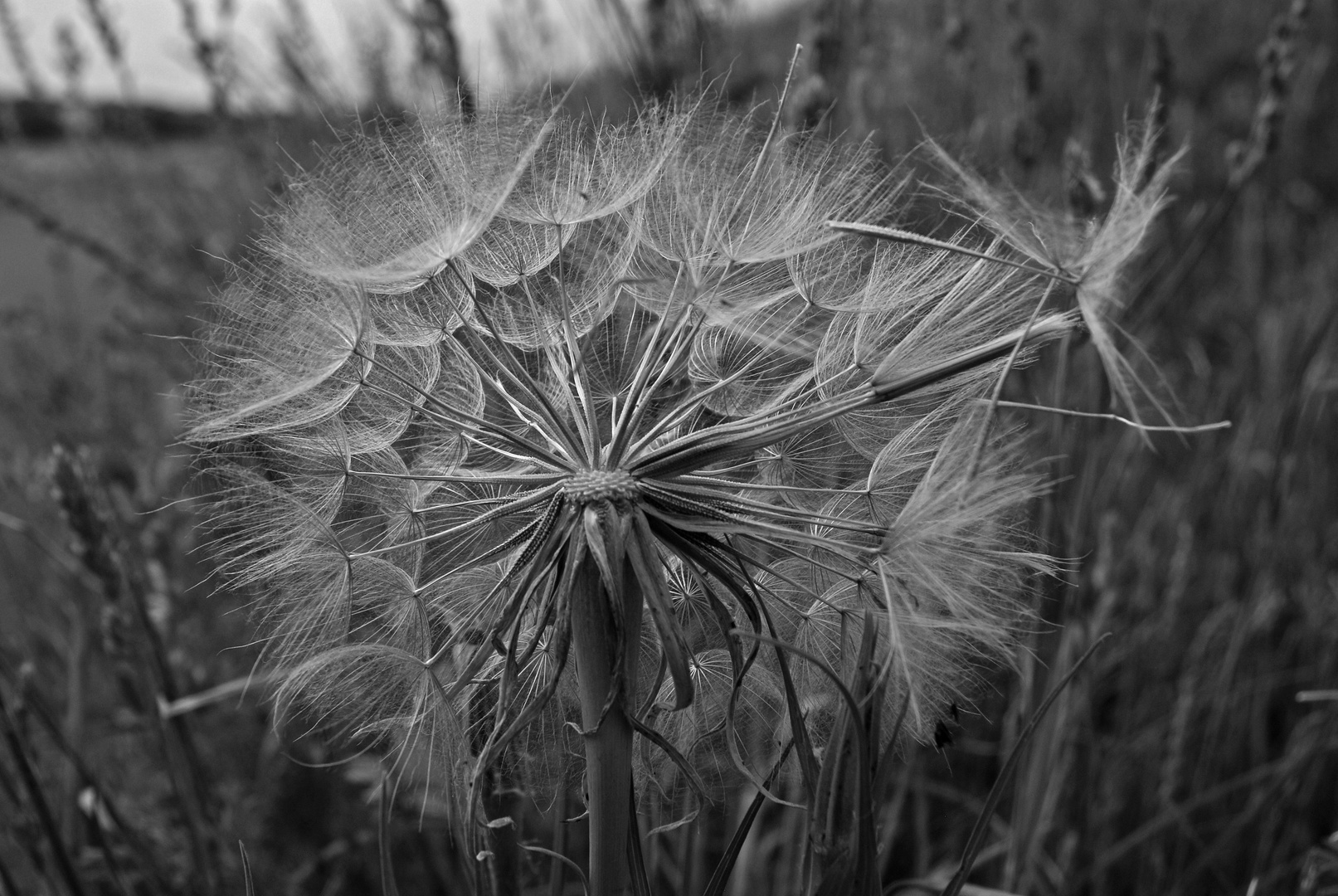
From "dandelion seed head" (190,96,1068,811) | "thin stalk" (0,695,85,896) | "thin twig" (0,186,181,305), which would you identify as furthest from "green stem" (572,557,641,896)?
"thin twig" (0,186,181,305)

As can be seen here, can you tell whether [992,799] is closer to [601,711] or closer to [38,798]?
[601,711]

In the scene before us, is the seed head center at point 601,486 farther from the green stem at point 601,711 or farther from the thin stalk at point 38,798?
the thin stalk at point 38,798

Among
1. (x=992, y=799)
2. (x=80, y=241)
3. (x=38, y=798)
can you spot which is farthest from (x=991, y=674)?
(x=80, y=241)

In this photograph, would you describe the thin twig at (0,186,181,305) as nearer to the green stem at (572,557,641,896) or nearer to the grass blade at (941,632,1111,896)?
the green stem at (572,557,641,896)

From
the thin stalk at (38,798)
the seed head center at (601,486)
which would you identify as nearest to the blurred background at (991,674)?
the thin stalk at (38,798)

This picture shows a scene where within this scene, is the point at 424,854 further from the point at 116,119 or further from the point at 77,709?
the point at 116,119

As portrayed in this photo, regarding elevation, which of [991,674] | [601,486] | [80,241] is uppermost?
[80,241]
